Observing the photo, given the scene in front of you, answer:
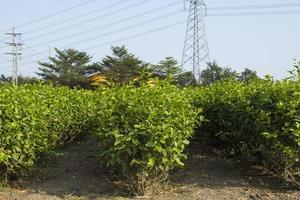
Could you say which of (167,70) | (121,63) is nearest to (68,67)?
(121,63)

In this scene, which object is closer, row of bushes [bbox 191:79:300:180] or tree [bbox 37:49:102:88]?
row of bushes [bbox 191:79:300:180]

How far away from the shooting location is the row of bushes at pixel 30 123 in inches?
232

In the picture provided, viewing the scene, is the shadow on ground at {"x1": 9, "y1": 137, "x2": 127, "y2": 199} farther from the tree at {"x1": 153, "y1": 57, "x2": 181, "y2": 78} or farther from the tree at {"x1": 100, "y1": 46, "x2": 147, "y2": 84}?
the tree at {"x1": 100, "y1": 46, "x2": 147, "y2": 84}

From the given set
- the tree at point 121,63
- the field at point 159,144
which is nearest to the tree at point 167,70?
the field at point 159,144

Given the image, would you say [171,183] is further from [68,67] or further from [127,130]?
[68,67]

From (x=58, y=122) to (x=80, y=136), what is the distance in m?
1.13

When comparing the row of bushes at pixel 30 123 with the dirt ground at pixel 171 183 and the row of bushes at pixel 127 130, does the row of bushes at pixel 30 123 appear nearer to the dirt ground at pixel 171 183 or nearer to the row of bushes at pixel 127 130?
the row of bushes at pixel 127 130

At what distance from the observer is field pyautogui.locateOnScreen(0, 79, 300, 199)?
5508 mm

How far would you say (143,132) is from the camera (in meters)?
5.37

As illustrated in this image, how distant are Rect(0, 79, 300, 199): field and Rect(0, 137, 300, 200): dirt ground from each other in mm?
12

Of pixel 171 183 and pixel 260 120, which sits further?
pixel 171 183

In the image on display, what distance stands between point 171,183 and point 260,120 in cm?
129

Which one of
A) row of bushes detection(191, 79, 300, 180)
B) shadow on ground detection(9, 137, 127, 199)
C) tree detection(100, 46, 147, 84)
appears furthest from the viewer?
tree detection(100, 46, 147, 84)

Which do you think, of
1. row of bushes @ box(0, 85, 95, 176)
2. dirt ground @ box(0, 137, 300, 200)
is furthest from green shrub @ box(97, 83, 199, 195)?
row of bushes @ box(0, 85, 95, 176)
